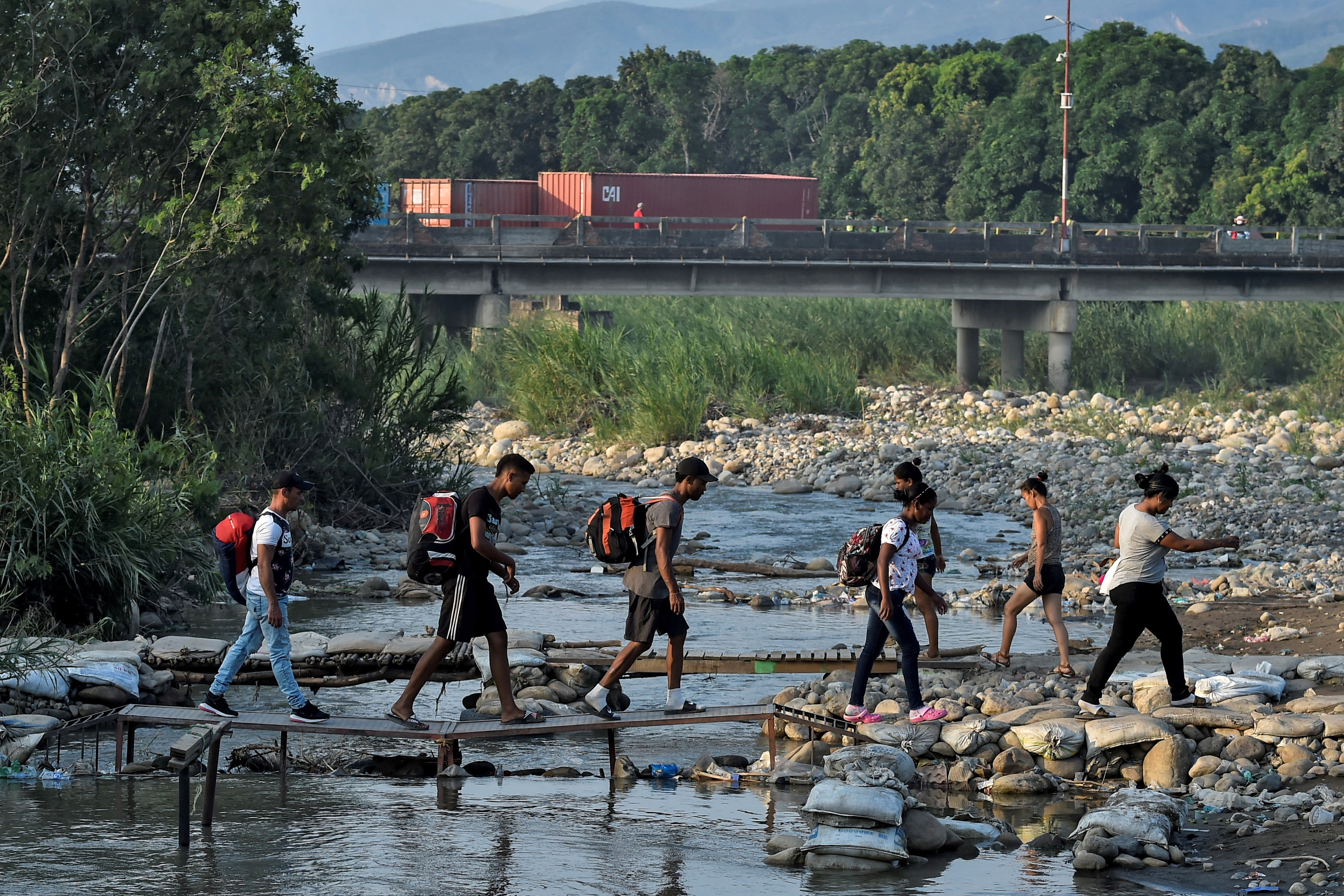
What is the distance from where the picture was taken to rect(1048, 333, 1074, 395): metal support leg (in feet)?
125

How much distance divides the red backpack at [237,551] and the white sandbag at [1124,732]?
16.2 feet

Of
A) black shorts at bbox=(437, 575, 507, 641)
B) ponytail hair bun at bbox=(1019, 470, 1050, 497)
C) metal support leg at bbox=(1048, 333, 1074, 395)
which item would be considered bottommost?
black shorts at bbox=(437, 575, 507, 641)

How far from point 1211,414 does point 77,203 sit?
2339cm

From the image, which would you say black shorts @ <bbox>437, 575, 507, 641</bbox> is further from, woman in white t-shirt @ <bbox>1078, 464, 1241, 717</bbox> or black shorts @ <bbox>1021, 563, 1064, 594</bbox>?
black shorts @ <bbox>1021, 563, 1064, 594</bbox>

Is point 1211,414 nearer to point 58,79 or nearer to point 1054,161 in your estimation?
point 58,79

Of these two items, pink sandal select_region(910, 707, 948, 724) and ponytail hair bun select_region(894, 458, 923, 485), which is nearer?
pink sandal select_region(910, 707, 948, 724)

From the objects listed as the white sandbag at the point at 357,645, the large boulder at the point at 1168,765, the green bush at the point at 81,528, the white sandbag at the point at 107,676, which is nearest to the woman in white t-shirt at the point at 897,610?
the large boulder at the point at 1168,765

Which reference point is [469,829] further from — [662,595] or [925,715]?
[925,715]

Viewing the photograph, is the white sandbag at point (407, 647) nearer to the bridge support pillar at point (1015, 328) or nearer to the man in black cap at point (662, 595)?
the man in black cap at point (662, 595)

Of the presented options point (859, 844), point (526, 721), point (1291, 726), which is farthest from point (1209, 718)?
point (526, 721)

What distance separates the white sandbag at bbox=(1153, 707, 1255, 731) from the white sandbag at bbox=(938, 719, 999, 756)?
99 cm

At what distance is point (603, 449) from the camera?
3045 cm

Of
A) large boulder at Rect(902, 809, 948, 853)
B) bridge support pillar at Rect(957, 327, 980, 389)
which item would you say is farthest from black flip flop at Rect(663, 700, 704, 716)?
bridge support pillar at Rect(957, 327, 980, 389)

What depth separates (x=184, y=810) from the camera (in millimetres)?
7562
